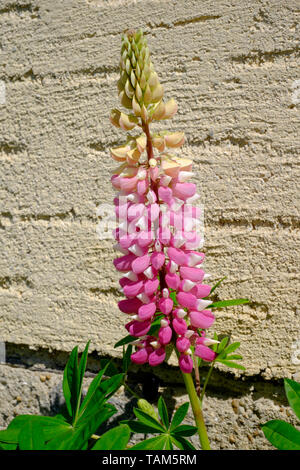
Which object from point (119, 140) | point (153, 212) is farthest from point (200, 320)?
point (119, 140)

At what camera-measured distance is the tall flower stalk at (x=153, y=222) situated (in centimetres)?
89

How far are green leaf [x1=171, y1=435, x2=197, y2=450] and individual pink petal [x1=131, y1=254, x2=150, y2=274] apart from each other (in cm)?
39

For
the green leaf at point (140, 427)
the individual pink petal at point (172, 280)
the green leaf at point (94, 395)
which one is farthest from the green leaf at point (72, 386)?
the individual pink petal at point (172, 280)

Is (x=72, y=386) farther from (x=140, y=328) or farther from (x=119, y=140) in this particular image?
(x=119, y=140)

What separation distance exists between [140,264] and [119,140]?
56 centimetres

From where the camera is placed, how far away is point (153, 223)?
3.13 ft

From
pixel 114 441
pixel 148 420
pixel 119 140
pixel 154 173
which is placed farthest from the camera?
pixel 119 140

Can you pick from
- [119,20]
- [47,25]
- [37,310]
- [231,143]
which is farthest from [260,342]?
[47,25]

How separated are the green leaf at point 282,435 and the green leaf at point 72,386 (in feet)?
1.39

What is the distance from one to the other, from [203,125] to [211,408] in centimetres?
84

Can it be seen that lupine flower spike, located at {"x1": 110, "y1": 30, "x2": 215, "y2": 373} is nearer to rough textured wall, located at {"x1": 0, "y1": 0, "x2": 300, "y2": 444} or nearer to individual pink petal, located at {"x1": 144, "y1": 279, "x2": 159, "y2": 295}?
individual pink petal, located at {"x1": 144, "y1": 279, "x2": 159, "y2": 295}

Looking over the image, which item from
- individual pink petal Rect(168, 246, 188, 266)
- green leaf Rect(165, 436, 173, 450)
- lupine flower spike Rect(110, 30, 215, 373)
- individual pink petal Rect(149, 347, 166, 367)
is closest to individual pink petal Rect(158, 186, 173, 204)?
lupine flower spike Rect(110, 30, 215, 373)

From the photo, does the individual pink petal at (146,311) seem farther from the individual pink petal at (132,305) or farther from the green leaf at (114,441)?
the green leaf at (114,441)

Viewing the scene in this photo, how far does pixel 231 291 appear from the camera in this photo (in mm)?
1286
